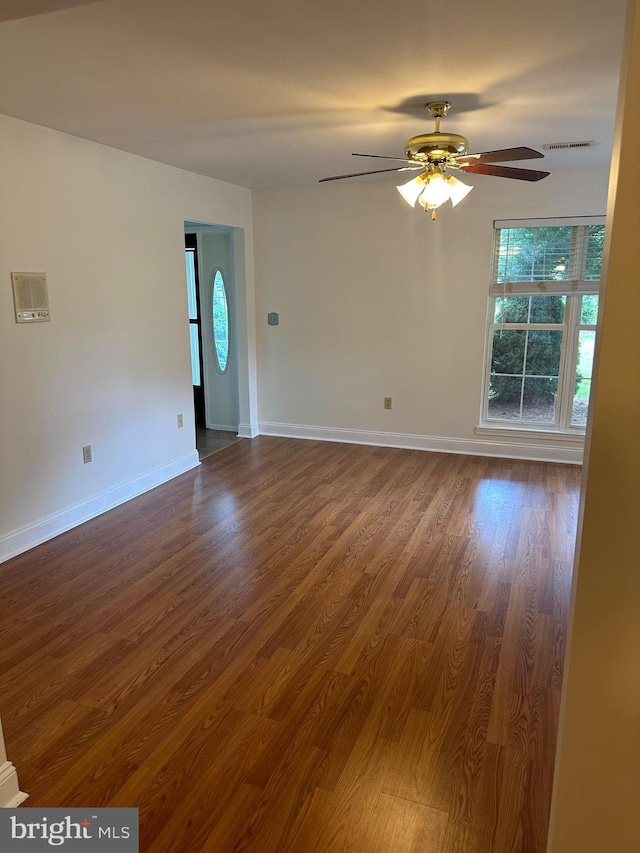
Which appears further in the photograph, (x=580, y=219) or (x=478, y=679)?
(x=580, y=219)

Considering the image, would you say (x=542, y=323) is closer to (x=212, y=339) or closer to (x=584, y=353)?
(x=584, y=353)

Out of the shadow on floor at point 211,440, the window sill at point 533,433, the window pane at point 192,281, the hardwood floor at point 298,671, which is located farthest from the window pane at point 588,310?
the window pane at point 192,281

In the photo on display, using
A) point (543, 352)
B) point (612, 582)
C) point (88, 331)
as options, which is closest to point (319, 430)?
point (543, 352)

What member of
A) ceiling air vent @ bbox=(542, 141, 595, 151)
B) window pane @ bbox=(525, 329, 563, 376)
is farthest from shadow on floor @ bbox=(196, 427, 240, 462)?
ceiling air vent @ bbox=(542, 141, 595, 151)

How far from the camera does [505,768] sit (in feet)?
6.19

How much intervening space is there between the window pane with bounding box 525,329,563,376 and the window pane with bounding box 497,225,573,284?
0.49 meters

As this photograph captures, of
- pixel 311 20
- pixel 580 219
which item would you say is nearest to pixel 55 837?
pixel 311 20

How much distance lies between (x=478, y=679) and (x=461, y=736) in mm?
341

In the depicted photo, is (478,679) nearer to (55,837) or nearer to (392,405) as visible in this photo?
(55,837)

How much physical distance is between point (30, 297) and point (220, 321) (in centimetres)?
289

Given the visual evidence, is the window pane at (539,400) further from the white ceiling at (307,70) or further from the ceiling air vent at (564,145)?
the white ceiling at (307,70)

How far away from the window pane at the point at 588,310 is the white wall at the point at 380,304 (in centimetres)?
70

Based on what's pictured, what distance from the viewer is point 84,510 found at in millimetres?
3959

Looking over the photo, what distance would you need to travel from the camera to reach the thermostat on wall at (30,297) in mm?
3314
